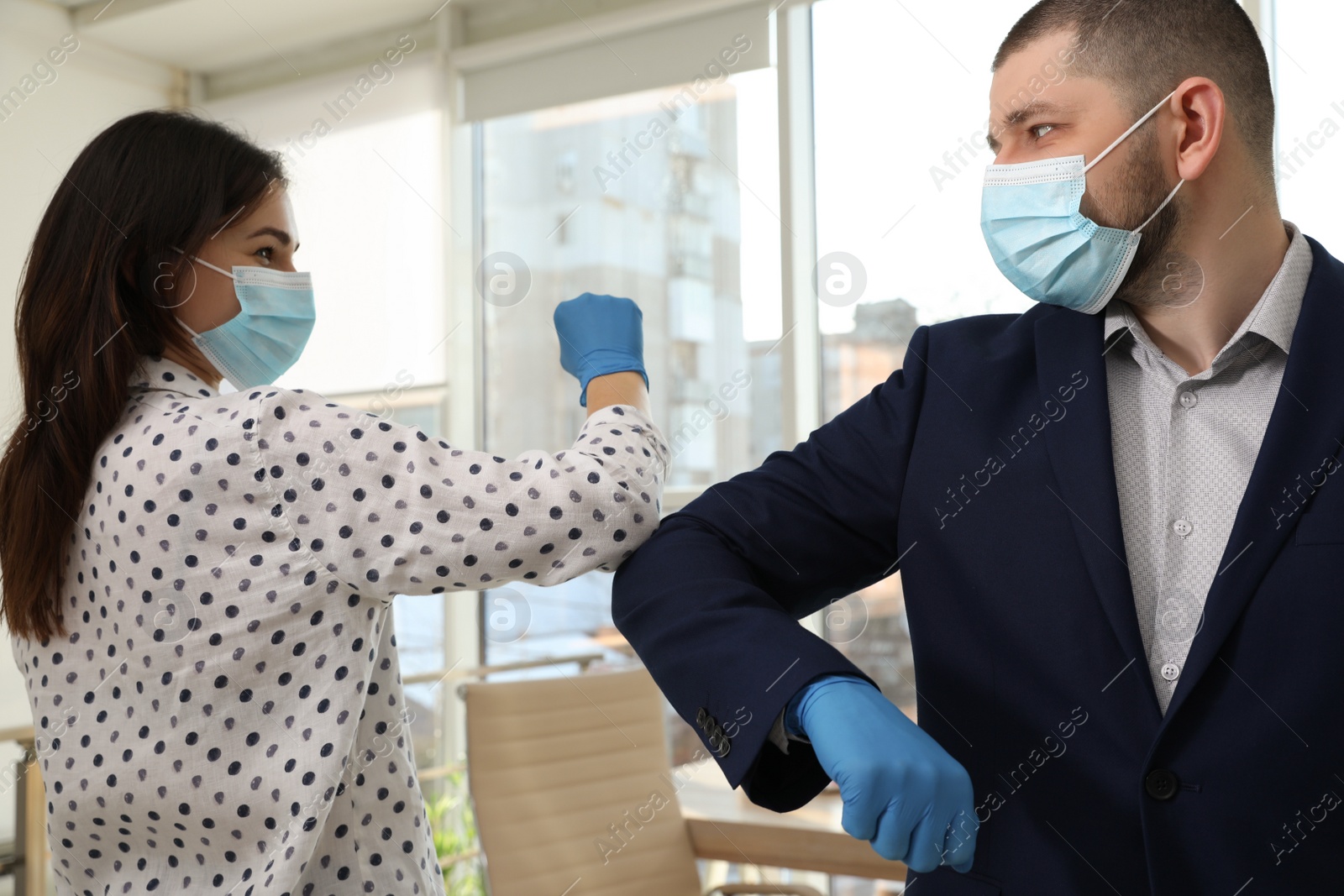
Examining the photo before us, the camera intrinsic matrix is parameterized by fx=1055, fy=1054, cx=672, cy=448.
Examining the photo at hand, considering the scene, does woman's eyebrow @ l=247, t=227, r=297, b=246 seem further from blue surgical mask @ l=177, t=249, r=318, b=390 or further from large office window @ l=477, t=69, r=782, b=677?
large office window @ l=477, t=69, r=782, b=677

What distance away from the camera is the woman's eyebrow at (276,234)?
45.9 inches

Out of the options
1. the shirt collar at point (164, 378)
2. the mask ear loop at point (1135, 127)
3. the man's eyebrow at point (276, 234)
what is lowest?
the shirt collar at point (164, 378)

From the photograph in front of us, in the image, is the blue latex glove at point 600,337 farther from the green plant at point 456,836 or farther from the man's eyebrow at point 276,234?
the green plant at point 456,836

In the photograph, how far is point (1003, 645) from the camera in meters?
0.86

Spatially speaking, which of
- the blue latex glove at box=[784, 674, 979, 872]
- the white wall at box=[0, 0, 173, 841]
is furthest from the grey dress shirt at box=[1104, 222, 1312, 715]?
the white wall at box=[0, 0, 173, 841]

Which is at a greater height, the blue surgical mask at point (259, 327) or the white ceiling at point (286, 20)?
the white ceiling at point (286, 20)

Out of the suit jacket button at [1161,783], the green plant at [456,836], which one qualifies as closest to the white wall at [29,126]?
the green plant at [456,836]

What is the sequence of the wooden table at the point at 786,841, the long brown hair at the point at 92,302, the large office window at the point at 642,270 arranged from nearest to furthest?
the long brown hair at the point at 92,302 → the wooden table at the point at 786,841 → the large office window at the point at 642,270

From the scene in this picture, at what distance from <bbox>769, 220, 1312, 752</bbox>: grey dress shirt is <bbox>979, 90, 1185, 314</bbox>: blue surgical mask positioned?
0.05 m

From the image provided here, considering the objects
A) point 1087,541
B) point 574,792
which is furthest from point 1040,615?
point 574,792

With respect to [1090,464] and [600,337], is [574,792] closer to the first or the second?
[600,337]

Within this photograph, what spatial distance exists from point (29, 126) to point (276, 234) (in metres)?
3.06

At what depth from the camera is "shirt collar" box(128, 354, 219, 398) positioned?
107 centimetres

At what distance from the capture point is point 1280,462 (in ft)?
2.59
